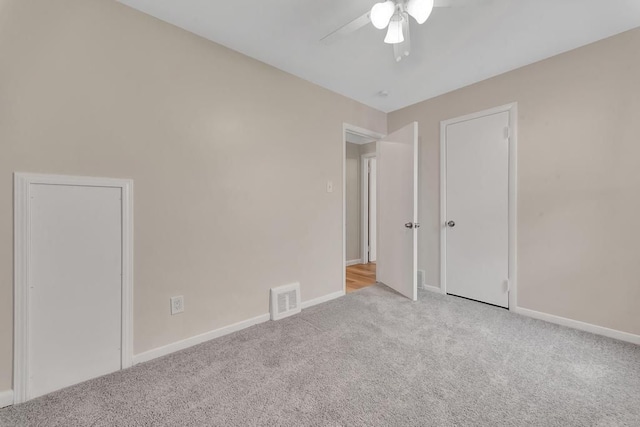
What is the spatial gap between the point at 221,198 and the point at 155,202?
463mm

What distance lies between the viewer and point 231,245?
2162mm

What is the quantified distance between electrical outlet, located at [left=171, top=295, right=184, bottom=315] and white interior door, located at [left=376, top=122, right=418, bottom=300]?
2.23 metres

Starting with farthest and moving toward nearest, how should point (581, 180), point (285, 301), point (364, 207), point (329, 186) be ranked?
point (364, 207)
point (329, 186)
point (285, 301)
point (581, 180)

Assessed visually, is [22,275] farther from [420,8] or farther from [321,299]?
[420,8]

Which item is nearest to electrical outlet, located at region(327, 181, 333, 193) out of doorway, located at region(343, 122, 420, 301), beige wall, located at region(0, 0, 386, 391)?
beige wall, located at region(0, 0, 386, 391)

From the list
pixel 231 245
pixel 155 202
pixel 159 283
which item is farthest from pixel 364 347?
pixel 155 202

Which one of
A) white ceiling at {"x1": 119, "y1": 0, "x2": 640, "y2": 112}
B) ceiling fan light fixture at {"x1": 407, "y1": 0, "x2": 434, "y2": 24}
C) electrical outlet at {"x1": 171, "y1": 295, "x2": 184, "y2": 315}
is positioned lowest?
electrical outlet at {"x1": 171, "y1": 295, "x2": 184, "y2": 315}

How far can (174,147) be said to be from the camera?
6.13 feet

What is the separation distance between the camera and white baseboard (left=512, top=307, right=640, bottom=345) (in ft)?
6.47

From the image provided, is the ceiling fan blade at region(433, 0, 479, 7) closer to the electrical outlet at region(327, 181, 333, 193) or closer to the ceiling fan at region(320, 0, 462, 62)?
the ceiling fan at region(320, 0, 462, 62)

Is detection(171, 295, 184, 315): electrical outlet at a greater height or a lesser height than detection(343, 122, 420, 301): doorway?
lesser

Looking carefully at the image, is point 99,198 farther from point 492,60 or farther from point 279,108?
point 492,60

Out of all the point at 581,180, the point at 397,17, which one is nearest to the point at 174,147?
the point at 397,17

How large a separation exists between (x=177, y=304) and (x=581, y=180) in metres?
3.36
